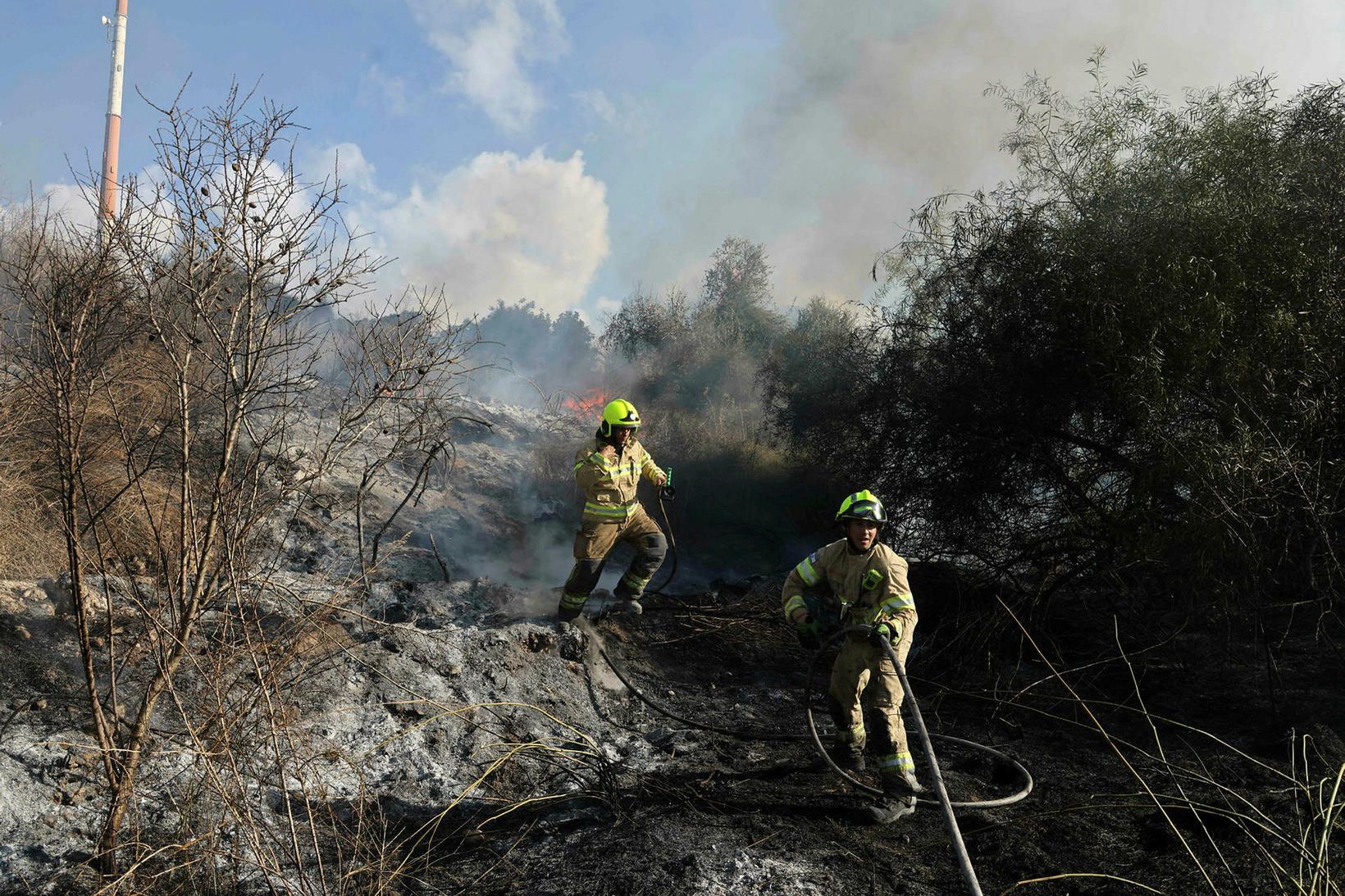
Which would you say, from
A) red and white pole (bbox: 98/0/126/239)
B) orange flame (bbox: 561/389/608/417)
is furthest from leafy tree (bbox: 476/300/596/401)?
red and white pole (bbox: 98/0/126/239)

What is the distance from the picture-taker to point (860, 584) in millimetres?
4844

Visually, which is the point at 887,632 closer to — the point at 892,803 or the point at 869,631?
the point at 869,631

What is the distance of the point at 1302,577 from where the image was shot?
250 inches

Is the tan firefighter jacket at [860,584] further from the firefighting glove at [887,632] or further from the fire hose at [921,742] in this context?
the fire hose at [921,742]

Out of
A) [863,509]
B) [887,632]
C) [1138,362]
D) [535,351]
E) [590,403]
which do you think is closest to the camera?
[887,632]

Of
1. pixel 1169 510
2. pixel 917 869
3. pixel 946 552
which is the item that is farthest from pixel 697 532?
pixel 917 869

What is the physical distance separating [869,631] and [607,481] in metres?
3.34

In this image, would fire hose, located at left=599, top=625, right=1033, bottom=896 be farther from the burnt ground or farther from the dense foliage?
the dense foliage

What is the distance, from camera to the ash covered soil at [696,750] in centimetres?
392

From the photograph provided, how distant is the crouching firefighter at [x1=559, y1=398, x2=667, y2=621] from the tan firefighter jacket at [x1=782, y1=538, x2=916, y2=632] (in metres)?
2.67

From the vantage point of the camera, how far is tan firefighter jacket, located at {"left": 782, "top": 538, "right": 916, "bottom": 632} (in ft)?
15.4

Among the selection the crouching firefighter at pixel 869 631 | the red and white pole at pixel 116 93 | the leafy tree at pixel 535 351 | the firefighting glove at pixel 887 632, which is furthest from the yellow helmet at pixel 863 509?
the leafy tree at pixel 535 351

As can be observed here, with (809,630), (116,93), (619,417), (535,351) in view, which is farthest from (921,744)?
(535,351)

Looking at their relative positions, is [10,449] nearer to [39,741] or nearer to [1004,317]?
[39,741]
